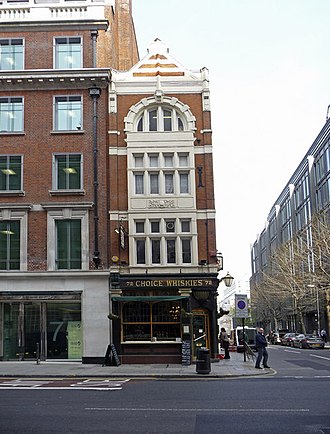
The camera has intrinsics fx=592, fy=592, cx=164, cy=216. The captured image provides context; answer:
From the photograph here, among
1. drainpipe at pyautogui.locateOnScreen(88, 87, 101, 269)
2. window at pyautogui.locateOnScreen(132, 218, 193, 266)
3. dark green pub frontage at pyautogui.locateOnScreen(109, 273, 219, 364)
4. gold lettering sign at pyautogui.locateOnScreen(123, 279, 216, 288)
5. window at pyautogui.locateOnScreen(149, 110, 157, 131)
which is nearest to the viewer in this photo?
dark green pub frontage at pyautogui.locateOnScreen(109, 273, 219, 364)

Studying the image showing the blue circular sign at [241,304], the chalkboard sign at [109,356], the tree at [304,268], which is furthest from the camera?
the tree at [304,268]

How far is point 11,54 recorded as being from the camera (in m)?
31.5

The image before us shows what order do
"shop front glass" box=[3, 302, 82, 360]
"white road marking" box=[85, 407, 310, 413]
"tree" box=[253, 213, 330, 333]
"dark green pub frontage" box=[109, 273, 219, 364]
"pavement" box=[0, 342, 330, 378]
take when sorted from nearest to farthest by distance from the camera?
"white road marking" box=[85, 407, 310, 413] → "pavement" box=[0, 342, 330, 378] → "dark green pub frontage" box=[109, 273, 219, 364] → "shop front glass" box=[3, 302, 82, 360] → "tree" box=[253, 213, 330, 333]

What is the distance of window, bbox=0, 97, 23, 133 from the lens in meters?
30.9

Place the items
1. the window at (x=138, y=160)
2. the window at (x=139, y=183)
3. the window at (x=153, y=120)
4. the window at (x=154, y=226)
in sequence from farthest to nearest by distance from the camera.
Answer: the window at (x=153, y=120)
the window at (x=138, y=160)
the window at (x=139, y=183)
the window at (x=154, y=226)

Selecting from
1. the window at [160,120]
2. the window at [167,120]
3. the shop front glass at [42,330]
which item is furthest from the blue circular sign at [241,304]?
the window at [167,120]

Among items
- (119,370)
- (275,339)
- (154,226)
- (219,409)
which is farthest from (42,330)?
(275,339)

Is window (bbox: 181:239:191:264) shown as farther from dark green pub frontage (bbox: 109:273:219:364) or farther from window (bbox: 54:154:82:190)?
window (bbox: 54:154:82:190)

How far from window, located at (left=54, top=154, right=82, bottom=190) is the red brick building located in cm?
5

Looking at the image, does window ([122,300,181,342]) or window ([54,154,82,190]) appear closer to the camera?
window ([122,300,181,342])

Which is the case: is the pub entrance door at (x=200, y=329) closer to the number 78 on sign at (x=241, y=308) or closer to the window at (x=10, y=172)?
the number 78 on sign at (x=241, y=308)

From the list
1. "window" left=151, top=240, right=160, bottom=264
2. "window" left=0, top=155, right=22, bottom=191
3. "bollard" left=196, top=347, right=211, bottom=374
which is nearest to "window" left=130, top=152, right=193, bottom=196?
"window" left=151, top=240, right=160, bottom=264

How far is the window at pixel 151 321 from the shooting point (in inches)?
1133

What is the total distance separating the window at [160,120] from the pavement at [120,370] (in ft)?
39.6
